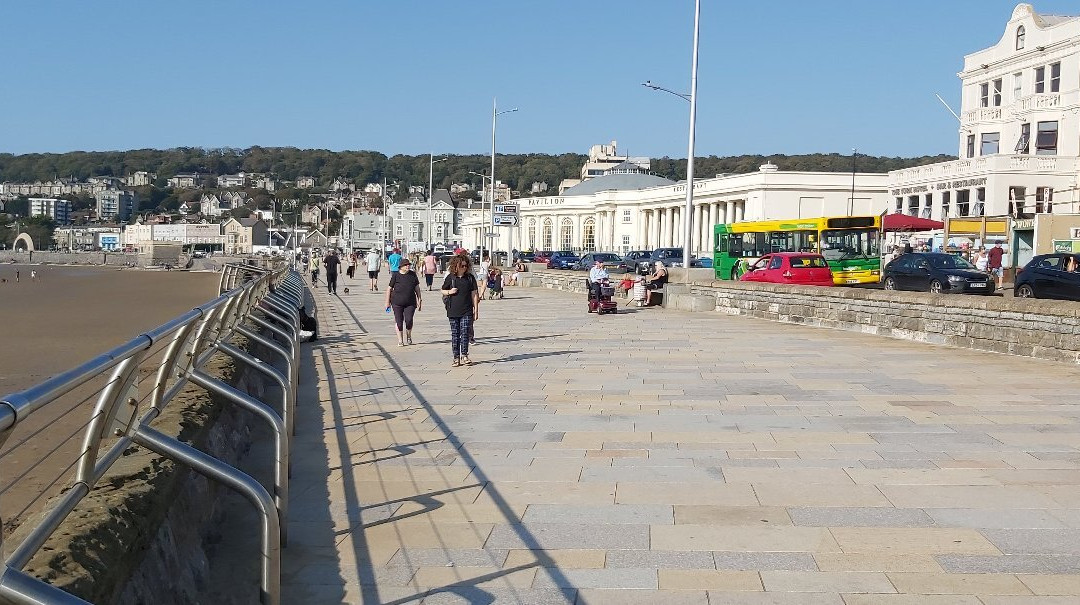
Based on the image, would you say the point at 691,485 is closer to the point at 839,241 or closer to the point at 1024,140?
the point at 839,241

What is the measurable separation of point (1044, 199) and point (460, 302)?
4415 cm

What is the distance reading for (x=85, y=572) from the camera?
10.1ft

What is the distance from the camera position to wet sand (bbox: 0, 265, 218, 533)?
5.21m

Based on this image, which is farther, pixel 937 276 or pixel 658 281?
pixel 658 281

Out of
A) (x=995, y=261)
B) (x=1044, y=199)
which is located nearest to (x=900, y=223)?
(x=995, y=261)

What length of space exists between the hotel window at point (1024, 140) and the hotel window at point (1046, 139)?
1.80 feet

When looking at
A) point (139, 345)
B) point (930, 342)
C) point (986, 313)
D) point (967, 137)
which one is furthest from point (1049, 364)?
point (967, 137)

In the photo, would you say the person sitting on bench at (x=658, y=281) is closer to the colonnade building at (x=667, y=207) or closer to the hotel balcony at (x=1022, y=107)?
the colonnade building at (x=667, y=207)

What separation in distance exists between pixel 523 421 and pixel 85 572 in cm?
624

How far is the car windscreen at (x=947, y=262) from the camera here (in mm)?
25828

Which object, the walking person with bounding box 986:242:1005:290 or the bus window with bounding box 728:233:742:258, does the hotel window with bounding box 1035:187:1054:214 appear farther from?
the walking person with bounding box 986:242:1005:290

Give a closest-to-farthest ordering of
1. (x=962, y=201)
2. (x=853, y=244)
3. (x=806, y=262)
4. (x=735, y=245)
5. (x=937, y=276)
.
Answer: (x=937, y=276) → (x=806, y=262) → (x=853, y=244) → (x=735, y=245) → (x=962, y=201)

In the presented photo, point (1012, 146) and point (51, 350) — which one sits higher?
point (1012, 146)

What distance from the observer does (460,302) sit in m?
13.6
